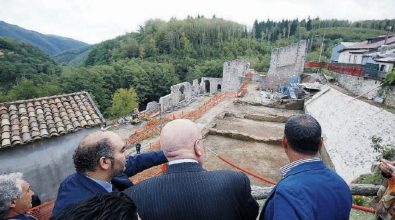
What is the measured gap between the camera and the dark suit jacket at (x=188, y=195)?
1509 mm

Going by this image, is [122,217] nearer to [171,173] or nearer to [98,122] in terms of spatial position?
[171,173]

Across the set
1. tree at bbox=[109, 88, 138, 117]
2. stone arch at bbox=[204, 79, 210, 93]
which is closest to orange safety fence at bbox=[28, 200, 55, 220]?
tree at bbox=[109, 88, 138, 117]

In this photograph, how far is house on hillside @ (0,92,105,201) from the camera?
5.26 metres

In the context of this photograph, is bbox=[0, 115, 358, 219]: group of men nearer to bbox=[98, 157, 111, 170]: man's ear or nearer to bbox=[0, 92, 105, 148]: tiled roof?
bbox=[98, 157, 111, 170]: man's ear

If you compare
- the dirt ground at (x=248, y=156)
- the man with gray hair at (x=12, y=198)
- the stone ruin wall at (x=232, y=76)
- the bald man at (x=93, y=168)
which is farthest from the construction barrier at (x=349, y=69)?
the man with gray hair at (x=12, y=198)

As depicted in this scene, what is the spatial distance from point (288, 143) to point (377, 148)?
797 cm

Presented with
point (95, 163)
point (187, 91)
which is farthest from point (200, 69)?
point (95, 163)

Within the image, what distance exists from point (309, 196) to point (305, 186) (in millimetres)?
65

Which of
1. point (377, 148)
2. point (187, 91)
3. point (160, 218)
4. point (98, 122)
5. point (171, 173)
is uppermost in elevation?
point (171, 173)

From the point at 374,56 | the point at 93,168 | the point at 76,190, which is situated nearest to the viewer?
the point at 76,190

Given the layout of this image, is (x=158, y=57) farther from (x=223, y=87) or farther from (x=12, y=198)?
(x=12, y=198)

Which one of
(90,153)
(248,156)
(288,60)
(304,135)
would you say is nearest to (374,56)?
(288,60)

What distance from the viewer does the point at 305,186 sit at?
63.3 inches

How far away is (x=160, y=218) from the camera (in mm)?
1513
